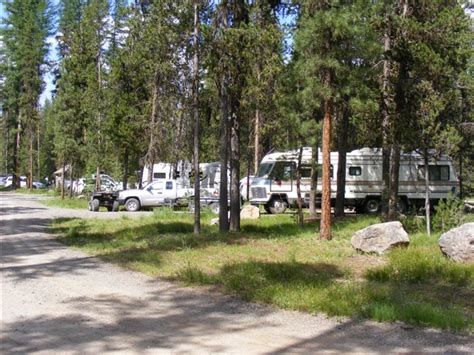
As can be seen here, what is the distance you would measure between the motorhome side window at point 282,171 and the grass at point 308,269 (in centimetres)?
786

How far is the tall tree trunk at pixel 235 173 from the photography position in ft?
56.7

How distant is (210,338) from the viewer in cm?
602

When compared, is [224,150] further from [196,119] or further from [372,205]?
[372,205]

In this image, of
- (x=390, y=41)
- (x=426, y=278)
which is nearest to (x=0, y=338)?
(x=426, y=278)

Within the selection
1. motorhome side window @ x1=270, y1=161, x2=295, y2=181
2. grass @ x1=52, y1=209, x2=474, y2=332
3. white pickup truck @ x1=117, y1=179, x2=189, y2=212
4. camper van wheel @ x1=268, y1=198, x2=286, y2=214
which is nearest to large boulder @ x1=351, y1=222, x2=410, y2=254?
grass @ x1=52, y1=209, x2=474, y2=332

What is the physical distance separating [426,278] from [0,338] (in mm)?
→ 7026

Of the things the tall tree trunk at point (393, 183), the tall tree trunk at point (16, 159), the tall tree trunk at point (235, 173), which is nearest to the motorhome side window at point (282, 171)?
the tall tree trunk at point (393, 183)

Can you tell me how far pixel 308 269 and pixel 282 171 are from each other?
A: 1504 centimetres

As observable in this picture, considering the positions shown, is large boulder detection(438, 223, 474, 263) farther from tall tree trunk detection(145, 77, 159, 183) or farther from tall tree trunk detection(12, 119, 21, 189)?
tall tree trunk detection(12, 119, 21, 189)

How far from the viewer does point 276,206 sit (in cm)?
2653

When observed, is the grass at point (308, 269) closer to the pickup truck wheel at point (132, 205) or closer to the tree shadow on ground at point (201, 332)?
the tree shadow on ground at point (201, 332)

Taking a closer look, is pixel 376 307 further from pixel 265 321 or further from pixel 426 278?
pixel 426 278

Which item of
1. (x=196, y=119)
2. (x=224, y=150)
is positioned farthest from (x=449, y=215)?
(x=196, y=119)

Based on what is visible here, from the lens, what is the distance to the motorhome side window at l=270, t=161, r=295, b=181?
2501cm
